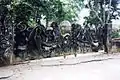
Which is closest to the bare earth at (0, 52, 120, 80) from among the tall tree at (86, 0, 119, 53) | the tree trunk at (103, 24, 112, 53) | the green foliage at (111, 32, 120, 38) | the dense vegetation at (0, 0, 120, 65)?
the dense vegetation at (0, 0, 120, 65)

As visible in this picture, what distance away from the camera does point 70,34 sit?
1231 centimetres

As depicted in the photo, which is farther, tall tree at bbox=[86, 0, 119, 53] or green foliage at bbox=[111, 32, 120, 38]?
green foliage at bbox=[111, 32, 120, 38]

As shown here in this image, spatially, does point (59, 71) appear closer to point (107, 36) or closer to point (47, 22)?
point (47, 22)

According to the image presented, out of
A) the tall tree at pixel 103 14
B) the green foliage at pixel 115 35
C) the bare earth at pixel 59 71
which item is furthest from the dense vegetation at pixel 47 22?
the bare earth at pixel 59 71

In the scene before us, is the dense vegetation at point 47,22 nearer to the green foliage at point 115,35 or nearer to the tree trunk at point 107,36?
the tree trunk at point 107,36

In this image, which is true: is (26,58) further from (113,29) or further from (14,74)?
(113,29)

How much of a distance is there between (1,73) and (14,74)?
466 millimetres

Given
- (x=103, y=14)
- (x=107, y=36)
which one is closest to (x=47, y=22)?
(x=103, y=14)

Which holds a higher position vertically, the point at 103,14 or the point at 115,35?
the point at 103,14

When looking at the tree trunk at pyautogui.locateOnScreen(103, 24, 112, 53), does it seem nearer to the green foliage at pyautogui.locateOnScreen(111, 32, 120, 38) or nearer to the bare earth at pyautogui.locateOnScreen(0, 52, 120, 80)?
the green foliage at pyautogui.locateOnScreen(111, 32, 120, 38)

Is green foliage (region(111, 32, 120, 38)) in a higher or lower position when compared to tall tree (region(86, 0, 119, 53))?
lower

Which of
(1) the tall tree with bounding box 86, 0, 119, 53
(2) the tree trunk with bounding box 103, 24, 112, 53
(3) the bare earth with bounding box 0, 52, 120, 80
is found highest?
(1) the tall tree with bounding box 86, 0, 119, 53

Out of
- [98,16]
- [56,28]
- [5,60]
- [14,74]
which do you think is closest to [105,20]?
[98,16]

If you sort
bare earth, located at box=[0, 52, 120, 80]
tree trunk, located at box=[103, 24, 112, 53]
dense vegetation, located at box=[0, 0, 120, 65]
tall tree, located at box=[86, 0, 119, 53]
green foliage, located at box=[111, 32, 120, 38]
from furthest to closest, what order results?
1. green foliage, located at box=[111, 32, 120, 38]
2. tall tree, located at box=[86, 0, 119, 53]
3. tree trunk, located at box=[103, 24, 112, 53]
4. dense vegetation, located at box=[0, 0, 120, 65]
5. bare earth, located at box=[0, 52, 120, 80]
